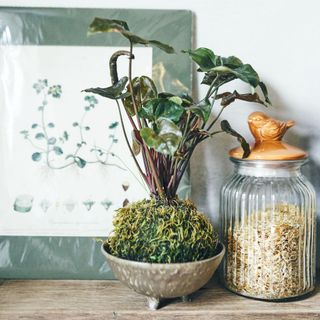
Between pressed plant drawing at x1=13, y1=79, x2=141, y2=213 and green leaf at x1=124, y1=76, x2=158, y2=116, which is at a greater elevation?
green leaf at x1=124, y1=76, x2=158, y2=116

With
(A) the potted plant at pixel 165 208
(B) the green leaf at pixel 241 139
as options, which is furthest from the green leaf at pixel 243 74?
(B) the green leaf at pixel 241 139

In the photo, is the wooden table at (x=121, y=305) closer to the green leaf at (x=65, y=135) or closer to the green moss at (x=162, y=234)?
the green moss at (x=162, y=234)

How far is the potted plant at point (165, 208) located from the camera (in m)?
0.75

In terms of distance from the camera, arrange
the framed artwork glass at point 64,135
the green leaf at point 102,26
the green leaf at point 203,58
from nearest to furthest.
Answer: the green leaf at point 102,26, the green leaf at point 203,58, the framed artwork glass at point 64,135

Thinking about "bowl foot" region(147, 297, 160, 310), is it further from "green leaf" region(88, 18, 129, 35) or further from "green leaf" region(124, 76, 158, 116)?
"green leaf" region(88, 18, 129, 35)

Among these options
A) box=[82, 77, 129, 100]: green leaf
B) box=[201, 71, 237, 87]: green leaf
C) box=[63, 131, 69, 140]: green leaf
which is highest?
box=[201, 71, 237, 87]: green leaf

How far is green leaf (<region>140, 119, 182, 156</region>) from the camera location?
0.71m

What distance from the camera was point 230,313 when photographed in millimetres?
800

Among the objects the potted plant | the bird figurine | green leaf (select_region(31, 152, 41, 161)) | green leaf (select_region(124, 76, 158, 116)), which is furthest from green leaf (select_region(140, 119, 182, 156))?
green leaf (select_region(31, 152, 41, 161))

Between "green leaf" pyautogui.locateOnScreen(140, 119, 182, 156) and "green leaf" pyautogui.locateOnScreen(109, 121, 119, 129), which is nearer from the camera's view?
"green leaf" pyautogui.locateOnScreen(140, 119, 182, 156)

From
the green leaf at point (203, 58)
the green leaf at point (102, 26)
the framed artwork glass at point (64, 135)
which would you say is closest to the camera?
the green leaf at point (102, 26)

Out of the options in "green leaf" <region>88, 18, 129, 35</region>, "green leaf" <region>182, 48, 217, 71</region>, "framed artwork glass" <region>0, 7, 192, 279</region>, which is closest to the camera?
"green leaf" <region>88, 18, 129, 35</region>

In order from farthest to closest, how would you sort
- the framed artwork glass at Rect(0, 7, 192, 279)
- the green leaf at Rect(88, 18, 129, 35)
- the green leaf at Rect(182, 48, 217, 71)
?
the framed artwork glass at Rect(0, 7, 192, 279)
the green leaf at Rect(182, 48, 217, 71)
the green leaf at Rect(88, 18, 129, 35)

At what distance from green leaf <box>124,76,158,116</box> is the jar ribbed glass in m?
0.22
